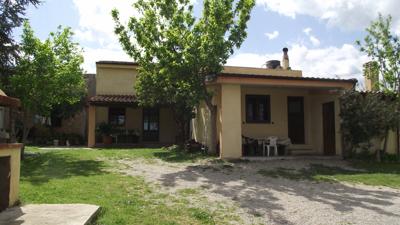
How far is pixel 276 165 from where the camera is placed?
13.9 m

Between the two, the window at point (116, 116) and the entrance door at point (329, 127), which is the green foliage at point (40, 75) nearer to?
the window at point (116, 116)

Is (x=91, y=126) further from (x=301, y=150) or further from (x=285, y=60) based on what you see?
(x=285, y=60)

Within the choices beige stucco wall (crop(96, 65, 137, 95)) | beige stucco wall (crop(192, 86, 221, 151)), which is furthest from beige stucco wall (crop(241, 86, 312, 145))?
beige stucco wall (crop(96, 65, 137, 95))

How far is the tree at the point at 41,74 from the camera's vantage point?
16500mm

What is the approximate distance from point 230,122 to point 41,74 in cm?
803

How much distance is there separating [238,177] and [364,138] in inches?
245

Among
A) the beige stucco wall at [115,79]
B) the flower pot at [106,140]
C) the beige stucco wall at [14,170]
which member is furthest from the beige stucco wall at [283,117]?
the beige stucco wall at [14,170]

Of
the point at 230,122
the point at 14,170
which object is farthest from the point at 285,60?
the point at 14,170

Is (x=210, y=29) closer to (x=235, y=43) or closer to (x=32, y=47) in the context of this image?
(x=235, y=43)

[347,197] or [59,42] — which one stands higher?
[59,42]

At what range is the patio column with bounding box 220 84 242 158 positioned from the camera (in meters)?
14.9

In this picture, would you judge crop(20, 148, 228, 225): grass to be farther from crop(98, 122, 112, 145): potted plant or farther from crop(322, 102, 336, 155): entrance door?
crop(98, 122, 112, 145): potted plant

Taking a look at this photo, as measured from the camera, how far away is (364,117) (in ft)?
49.3

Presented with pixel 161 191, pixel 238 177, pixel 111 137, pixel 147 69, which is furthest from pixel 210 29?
pixel 111 137
